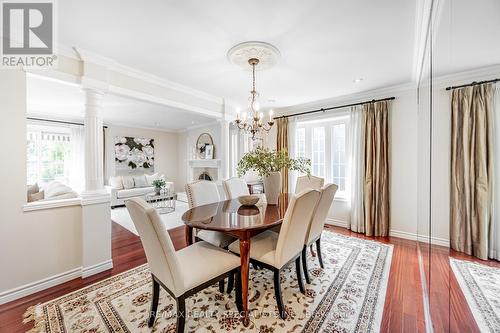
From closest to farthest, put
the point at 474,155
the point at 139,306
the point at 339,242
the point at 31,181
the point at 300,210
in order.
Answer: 1. the point at 474,155
2. the point at 300,210
3. the point at 139,306
4. the point at 339,242
5. the point at 31,181

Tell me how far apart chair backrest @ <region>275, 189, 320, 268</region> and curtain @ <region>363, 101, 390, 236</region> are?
7.20 ft

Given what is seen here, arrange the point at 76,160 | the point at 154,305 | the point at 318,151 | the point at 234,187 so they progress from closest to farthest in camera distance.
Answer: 1. the point at 154,305
2. the point at 234,187
3. the point at 318,151
4. the point at 76,160

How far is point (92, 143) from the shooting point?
235cm

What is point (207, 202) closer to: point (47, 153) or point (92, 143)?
point (92, 143)

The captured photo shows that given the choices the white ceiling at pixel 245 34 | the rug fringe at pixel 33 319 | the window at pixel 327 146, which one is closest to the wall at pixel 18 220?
the rug fringe at pixel 33 319

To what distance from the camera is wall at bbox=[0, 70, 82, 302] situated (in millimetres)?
1891

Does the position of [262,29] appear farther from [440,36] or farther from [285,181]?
[285,181]

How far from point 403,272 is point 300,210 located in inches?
65.8

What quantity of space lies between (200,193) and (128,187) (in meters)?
4.38

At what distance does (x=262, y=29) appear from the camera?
1.88 metres

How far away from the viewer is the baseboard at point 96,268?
2279mm

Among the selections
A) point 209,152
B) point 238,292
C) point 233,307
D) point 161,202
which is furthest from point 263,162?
point 161,202

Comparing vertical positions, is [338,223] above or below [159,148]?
below

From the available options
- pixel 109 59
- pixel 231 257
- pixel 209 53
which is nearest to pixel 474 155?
pixel 231 257
